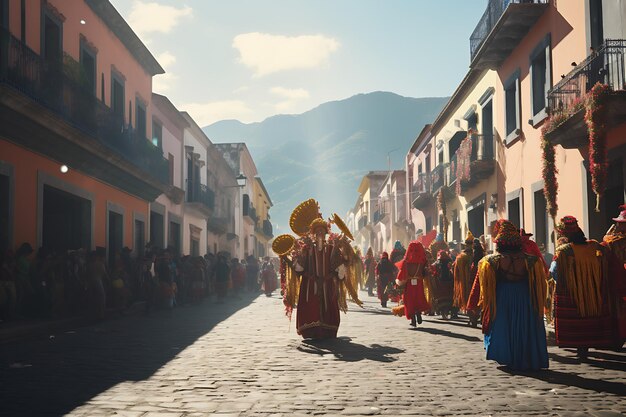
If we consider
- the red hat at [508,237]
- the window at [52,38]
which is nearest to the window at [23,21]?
the window at [52,38]

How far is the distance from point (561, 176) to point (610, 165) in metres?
2.35

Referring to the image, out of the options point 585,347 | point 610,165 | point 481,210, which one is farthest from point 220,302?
point 585,347

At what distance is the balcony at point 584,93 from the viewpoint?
11.4 m

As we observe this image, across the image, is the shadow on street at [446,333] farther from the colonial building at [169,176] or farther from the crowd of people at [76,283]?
the colonial building at [169,176]

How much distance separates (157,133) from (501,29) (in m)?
13.9

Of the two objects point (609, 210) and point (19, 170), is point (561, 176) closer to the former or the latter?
point (609, 210)

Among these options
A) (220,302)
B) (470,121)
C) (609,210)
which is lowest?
(220,302)

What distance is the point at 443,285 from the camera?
51.3 feet

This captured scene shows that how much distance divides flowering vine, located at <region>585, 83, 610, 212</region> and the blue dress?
4.24m

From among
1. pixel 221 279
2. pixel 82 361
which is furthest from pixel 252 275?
pixel 82 361

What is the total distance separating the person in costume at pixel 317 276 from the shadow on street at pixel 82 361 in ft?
5.73

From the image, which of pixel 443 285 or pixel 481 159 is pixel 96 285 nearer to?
pixel 443 285

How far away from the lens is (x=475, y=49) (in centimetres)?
2020

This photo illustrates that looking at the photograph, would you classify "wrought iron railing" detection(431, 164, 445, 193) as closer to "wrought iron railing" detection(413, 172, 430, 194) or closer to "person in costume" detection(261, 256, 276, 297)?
"wrought iron railing" detection(413, 172, 430, 194)
